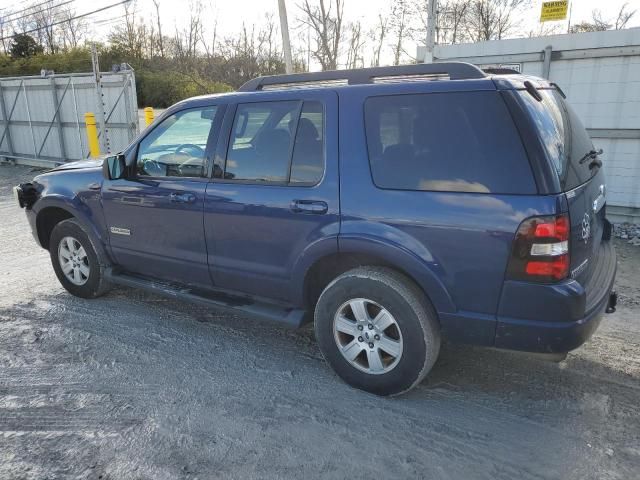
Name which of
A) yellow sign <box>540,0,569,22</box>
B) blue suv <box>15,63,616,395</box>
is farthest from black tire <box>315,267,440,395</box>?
yellow sign <box>540,0,569,22</box>

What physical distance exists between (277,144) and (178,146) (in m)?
1.03

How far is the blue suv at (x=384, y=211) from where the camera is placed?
2586 millimetres

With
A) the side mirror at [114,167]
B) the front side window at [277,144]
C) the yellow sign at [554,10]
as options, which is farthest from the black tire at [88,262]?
the yellow sign at [554,10]

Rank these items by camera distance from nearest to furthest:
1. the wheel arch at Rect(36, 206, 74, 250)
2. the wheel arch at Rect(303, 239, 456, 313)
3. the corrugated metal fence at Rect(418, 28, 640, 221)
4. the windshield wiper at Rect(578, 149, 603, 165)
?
1. the wheel arch at Rect(303, 239, 456, 313)
2. the windshield wiper at Rect(578, 149, 603, 165)
3. the wheel arch at Rect(36, 206, 74, 250)
4. the corrugated metal fence at Rect(418, 28, 640, 221)

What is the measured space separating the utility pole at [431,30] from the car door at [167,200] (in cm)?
542

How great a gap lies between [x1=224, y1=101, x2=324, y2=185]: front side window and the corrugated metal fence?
5.47 meters

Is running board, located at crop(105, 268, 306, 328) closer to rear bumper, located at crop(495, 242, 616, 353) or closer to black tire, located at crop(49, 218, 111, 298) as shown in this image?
black tire, located at crop(49, 218, 111, 298)

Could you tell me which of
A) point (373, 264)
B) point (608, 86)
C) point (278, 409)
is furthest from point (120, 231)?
point (608, 86)

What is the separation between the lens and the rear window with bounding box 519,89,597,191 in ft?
8.58

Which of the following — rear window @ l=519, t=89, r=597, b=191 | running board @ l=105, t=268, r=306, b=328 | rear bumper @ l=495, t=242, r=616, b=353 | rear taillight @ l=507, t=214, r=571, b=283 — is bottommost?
running board @ l=105, t=268, r=306, b=328

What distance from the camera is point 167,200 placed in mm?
3869

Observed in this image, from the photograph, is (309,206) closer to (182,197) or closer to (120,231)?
(182,197)

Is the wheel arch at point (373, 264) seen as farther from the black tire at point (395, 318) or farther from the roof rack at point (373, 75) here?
the roof rack at point (373, 75)

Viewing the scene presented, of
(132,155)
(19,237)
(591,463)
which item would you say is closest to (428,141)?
(591,463)
